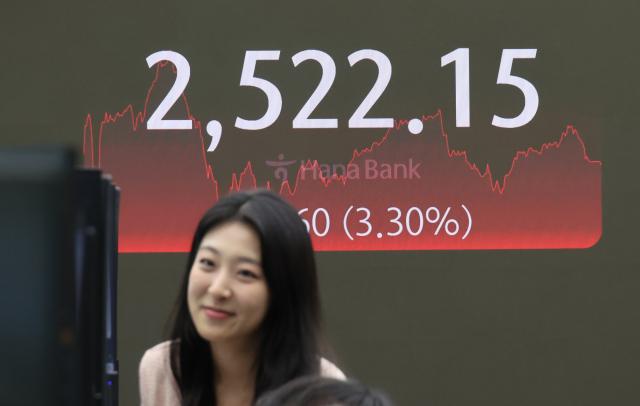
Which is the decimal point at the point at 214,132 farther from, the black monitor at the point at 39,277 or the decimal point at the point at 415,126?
the black monitor at the point at 39,277

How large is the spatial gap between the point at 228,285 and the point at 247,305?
44 mm

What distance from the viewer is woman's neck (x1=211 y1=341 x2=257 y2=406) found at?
1.72 metres

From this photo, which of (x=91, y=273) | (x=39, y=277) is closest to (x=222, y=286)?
(x=91, y=273)

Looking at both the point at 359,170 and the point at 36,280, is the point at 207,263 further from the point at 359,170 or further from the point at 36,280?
the point at 359,170

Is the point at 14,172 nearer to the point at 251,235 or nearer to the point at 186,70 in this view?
the point at 251,235

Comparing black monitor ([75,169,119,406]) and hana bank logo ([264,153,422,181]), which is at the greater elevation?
hana bank logo ([264,153,422,181])

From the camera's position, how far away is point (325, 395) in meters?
1.19

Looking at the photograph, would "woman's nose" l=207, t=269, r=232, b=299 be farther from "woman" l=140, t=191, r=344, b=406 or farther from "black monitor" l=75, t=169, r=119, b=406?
"black monitor" l=75, t=169, r=119, b=406

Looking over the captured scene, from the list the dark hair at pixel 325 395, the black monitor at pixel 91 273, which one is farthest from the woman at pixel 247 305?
the black monitor at pixel 91 273

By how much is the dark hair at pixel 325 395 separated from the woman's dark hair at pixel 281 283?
1.23 feet

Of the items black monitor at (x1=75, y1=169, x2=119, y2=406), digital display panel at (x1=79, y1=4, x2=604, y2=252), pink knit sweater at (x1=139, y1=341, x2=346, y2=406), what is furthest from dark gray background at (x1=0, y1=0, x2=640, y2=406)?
black monitor at (x1=75, y1=169, x2=119, y2=406)

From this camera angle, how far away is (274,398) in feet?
3.91

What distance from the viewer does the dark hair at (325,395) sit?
46.1 inches

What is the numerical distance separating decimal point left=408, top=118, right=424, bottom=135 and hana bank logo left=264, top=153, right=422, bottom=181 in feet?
0.35
